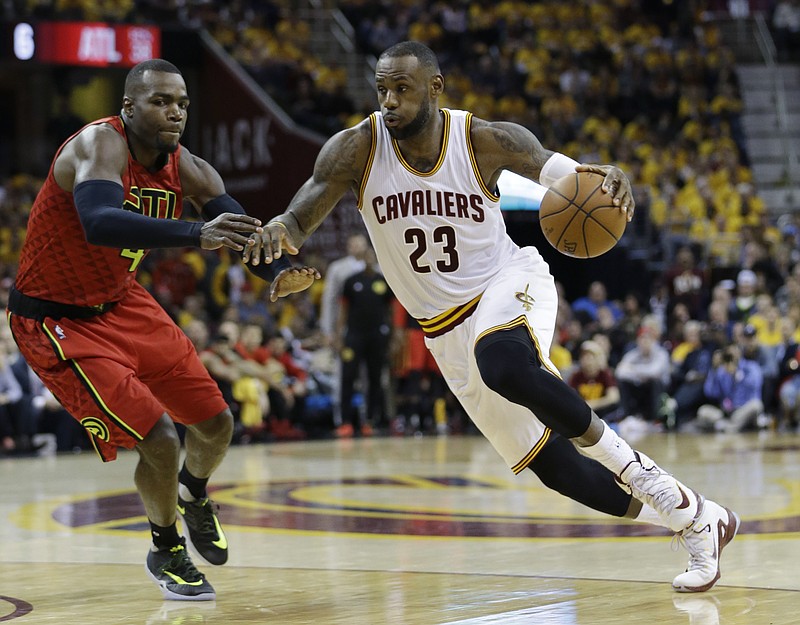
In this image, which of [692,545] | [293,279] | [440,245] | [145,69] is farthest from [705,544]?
[145,69]

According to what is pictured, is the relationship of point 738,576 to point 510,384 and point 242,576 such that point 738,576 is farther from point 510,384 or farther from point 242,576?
point 242,576

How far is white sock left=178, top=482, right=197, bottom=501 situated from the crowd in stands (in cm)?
729

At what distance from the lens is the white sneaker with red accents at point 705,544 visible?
5133 millimetres

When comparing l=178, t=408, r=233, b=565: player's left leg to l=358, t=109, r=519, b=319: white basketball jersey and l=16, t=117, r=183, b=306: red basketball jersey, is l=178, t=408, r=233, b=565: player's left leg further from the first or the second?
l=358, t=109, r=519, b=319: white basketball jersey

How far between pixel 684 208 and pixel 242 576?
1510cm

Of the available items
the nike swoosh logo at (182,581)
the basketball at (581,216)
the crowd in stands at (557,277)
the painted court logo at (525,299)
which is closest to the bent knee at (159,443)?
the nike swoosh logo at (182,581)

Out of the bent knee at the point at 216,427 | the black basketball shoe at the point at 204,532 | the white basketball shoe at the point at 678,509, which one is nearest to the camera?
the white basketball shoe at the point at 678,509

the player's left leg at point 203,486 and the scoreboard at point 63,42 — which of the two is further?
the scoreboard at point 63,42

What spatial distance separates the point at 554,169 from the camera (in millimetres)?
5590

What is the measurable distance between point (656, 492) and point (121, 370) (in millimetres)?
2189

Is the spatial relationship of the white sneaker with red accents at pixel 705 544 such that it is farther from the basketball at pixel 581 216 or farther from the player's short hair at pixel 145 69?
the player's short hair at pixel 145 69

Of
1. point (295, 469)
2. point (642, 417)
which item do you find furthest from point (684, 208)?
point (295, 469)

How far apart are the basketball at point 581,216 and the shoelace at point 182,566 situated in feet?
6.59

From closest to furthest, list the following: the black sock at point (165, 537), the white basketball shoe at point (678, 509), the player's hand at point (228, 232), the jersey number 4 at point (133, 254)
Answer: the player's hand at point (228, 232)
the white basketball shoe at point (678, 509)
the jersey number 4 at point (133, 254)
the black sock at point (165, 537)
